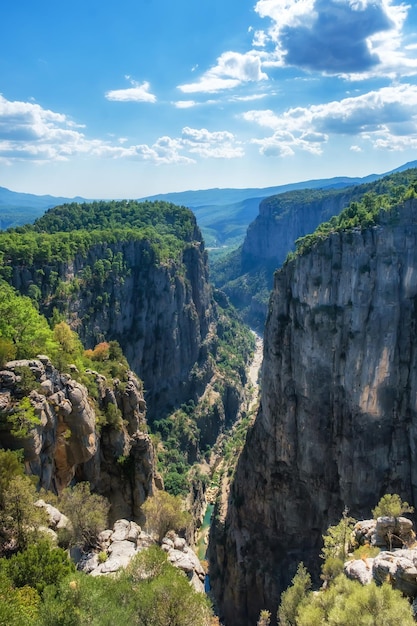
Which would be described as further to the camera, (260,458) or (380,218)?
(260,458)

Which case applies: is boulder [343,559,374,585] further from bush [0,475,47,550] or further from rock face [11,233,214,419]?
rock face [11,233,214,419]

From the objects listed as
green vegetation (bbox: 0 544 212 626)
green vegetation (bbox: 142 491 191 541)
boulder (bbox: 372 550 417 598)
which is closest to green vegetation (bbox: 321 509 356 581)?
boulder (bbox: 372 550 417 598)

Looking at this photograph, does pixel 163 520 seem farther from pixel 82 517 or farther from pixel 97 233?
pixel 97 233

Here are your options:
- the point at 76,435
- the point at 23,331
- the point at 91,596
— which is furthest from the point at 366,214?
the point at 91,596

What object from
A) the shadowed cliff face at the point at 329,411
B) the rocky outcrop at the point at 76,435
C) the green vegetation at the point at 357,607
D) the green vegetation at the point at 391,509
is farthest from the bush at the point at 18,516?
the shadowed cliff face at the point at 329,411

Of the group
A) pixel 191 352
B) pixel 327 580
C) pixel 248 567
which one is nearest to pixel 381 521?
pixel 327 580

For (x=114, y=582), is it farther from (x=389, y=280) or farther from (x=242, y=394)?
(x=242, y=394)

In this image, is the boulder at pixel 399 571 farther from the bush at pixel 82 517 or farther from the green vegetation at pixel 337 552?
the bush at pixel 82 517
